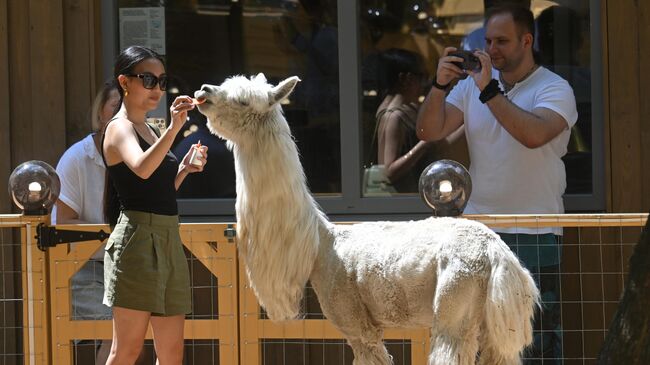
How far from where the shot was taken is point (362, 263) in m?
4.56

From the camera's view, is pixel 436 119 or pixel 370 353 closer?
pixel 370 353

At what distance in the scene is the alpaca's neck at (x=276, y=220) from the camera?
4.66 meters

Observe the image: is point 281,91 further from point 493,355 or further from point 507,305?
point 493,355

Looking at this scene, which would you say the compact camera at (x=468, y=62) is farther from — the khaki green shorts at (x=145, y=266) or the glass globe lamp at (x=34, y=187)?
the glass globe lamp at (x=34, y=187)

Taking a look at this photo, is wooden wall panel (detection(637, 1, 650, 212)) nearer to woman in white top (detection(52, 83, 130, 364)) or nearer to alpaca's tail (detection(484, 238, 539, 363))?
alpaca's tail (detection(484, 238, 539, 363))

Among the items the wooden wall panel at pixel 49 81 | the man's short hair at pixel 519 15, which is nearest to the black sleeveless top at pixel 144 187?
the wooden wall panel at pixel 49 81

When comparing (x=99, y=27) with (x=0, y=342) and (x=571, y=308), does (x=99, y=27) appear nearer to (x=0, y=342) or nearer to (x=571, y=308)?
(x=0, y=342)

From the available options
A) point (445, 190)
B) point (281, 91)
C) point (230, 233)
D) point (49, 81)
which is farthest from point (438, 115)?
point (49, 81)

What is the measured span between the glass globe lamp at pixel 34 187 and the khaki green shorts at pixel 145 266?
0.76m

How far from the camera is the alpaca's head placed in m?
4.61

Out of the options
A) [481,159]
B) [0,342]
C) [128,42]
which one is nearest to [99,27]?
[128,42]

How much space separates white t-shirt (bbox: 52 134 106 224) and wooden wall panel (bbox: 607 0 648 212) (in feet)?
9.34

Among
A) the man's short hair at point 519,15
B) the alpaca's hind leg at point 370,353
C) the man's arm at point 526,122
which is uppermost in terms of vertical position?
the man's short hair at point 519,15

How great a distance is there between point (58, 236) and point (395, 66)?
2.36m
